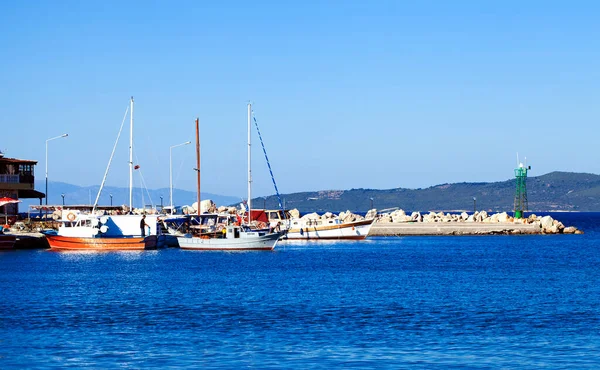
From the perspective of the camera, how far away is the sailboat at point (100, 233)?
7850cm

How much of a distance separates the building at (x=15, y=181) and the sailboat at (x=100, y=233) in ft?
46.7

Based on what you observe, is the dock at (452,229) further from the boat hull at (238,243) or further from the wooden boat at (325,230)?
the boat hull at (238,243)

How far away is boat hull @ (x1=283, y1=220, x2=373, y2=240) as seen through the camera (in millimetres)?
107175

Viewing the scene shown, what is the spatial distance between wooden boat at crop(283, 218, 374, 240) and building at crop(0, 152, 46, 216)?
94.4 ft

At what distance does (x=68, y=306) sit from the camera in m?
39.5

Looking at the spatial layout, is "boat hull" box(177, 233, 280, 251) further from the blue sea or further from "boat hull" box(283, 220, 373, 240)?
"boat hull" box(283, 220, 373, 240)

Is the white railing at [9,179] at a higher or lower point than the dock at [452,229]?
higher

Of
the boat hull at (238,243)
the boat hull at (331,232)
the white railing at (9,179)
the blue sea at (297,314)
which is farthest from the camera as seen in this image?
the boat hull at (331,232)

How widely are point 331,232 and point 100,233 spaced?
34.3 metres

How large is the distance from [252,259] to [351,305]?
3157 centimetres

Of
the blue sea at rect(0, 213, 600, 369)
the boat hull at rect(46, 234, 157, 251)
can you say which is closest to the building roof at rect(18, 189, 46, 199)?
the boat hull at rect(46, 234, 157, 251)

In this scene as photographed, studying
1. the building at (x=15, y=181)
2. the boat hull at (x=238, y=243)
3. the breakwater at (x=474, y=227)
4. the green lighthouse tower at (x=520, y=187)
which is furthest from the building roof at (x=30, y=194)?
the green lighthouse tower at (x=520, y=187)

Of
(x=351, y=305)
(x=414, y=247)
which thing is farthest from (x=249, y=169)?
(x=351, y=305)

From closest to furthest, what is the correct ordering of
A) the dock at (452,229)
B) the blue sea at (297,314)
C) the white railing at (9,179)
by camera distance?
1. the blue sea at (297,314)
2. the white railing at (9,179)
3. the dock at (452,229)
